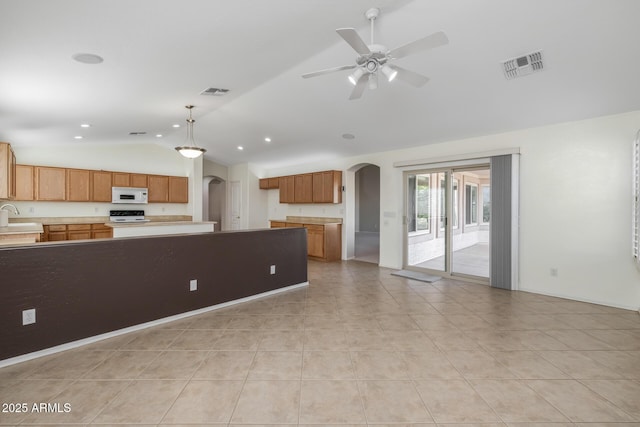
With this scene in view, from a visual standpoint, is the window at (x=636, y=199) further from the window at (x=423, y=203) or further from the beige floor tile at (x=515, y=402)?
the window at (x=423, y=203)

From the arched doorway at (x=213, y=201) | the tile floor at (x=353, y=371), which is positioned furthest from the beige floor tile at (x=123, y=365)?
the arched doorway at (x=213, y=201)

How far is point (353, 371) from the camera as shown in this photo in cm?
252

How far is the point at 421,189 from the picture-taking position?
6371mm

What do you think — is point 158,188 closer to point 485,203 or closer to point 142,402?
point 142,402

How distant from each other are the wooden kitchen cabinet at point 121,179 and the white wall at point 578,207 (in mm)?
7598

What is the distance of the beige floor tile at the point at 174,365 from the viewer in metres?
2.43

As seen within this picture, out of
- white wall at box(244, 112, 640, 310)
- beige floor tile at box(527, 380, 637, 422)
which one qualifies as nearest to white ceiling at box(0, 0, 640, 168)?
white wall at box(244, 112, 640, 310)

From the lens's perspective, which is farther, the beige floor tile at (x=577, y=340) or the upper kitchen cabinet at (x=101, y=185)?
the upper kitchen cabinet at (x=101, y=185)

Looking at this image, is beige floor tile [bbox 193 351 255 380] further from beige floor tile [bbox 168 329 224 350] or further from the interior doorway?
the interior doorway

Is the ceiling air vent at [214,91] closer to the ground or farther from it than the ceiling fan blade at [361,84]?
farther from it

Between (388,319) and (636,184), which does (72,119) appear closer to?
(388,319)

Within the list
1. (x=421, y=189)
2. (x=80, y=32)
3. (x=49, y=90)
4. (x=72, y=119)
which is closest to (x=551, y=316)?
(x=421, y=189)

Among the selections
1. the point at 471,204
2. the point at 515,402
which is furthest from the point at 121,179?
the point at 515,402

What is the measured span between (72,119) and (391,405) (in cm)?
578
